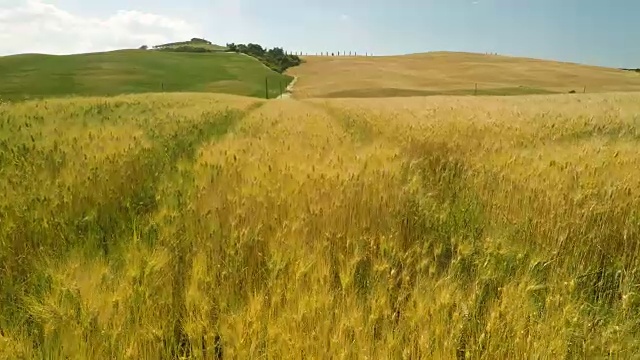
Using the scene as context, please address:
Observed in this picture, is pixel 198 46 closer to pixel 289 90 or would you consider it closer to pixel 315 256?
Answer: pixel 289 90

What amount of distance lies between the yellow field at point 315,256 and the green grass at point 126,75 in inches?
1594

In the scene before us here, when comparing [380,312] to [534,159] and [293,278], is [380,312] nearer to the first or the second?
[293,278]

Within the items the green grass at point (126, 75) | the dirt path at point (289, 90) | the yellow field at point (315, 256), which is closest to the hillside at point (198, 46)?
the green grass at point (126, 75)

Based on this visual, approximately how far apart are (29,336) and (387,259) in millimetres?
1555

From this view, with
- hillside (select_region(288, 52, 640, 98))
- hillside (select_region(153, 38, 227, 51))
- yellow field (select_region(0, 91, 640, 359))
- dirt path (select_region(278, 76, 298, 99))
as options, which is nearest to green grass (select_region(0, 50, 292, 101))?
dirt path (select_region(278, 76, 298, 99))

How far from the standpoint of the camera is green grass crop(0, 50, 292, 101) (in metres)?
42.4

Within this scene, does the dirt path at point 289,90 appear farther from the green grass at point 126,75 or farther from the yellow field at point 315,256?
the yellow field at point 315,256

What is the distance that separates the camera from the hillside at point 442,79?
47531 mm

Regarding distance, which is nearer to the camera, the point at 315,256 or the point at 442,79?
the point at 315,256

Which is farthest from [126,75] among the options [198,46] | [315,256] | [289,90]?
[315,256]

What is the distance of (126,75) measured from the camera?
5109cm

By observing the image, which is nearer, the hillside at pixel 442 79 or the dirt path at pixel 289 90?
the dirt path at pixel 289 90

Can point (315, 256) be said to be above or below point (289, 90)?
below

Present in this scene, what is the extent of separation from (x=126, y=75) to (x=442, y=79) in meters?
40.6
